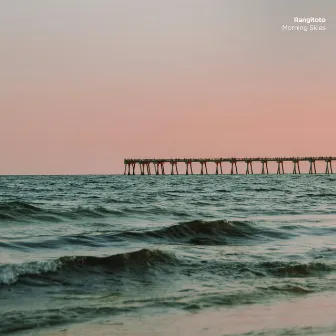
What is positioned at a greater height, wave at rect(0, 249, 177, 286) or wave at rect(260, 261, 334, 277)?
wave at rect(0, 249, 177, 286)

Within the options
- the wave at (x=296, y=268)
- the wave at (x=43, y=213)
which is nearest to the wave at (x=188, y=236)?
the wave at (x=296, y=268)

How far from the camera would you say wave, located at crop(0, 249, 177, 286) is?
309 inches

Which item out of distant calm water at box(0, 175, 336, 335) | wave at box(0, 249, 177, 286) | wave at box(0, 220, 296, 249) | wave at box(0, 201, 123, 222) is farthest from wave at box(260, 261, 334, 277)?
wave at box(0, 201, 123, 222)

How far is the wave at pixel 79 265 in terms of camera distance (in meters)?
7.84

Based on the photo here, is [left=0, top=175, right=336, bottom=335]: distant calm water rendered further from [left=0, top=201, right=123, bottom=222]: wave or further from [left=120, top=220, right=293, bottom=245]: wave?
[left=0, top=201, right=123, bottom=222]: wave

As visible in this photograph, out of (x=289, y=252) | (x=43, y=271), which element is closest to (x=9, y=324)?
(x=43, y=271)

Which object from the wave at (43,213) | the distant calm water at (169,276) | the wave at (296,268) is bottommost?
the wave at (296,268)

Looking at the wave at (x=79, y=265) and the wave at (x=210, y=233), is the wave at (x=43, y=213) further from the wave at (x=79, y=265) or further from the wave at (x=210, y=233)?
the wave at (x=79, y=265)

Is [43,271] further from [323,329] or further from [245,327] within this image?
[323,329]

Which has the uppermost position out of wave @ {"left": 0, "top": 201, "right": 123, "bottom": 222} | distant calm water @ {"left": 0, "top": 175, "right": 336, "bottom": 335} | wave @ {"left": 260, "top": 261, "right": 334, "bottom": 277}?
wave @ {"left": 0, "top": 201, "right": 123, "bottom": 222}

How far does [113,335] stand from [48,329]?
602 millimetres

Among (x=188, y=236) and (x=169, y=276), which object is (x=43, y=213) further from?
(x=169, y=276)

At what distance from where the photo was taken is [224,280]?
8.02 meters

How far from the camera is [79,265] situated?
8.64 m
